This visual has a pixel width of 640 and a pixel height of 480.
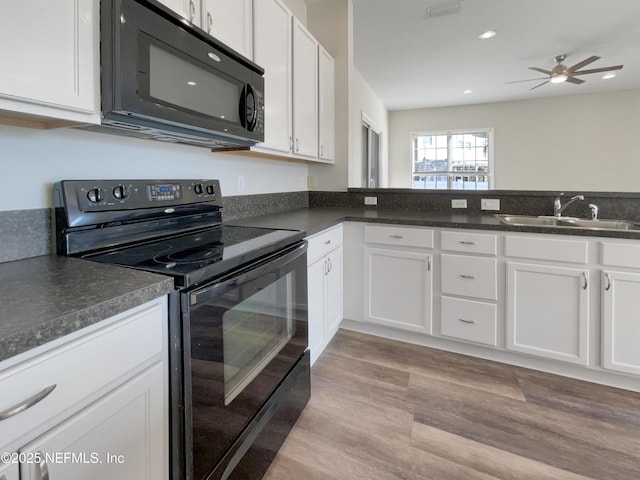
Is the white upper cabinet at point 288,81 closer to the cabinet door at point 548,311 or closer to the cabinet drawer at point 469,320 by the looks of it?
the cabinet drawer at point 469,320

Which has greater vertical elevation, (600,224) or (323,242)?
(600,224)

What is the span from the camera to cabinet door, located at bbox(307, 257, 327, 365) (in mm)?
1820

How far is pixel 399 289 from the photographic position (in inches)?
89.4

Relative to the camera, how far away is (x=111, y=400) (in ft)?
2.28

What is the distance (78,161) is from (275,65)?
1177 mm

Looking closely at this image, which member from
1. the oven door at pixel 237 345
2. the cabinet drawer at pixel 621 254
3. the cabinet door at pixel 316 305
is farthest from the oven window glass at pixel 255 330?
the cabinet drawer at pixel 621 254

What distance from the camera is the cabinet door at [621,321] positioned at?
1.71 meters

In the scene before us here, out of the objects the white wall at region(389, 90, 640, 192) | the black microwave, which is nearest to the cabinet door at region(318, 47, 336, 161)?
the black microwave

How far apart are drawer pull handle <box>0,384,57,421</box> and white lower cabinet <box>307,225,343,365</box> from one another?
1.27 metres

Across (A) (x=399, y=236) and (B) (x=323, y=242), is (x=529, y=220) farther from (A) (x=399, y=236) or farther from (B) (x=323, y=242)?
(B) (x=323, y=242)

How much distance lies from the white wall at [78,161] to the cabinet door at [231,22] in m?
0.53

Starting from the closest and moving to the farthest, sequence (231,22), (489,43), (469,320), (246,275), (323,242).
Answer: (246,275)
(231,22)
(323,242)
(469,320)
(489,43)

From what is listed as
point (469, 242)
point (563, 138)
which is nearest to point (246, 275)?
point (469, 242)

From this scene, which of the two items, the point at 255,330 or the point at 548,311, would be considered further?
the point at 548,311
